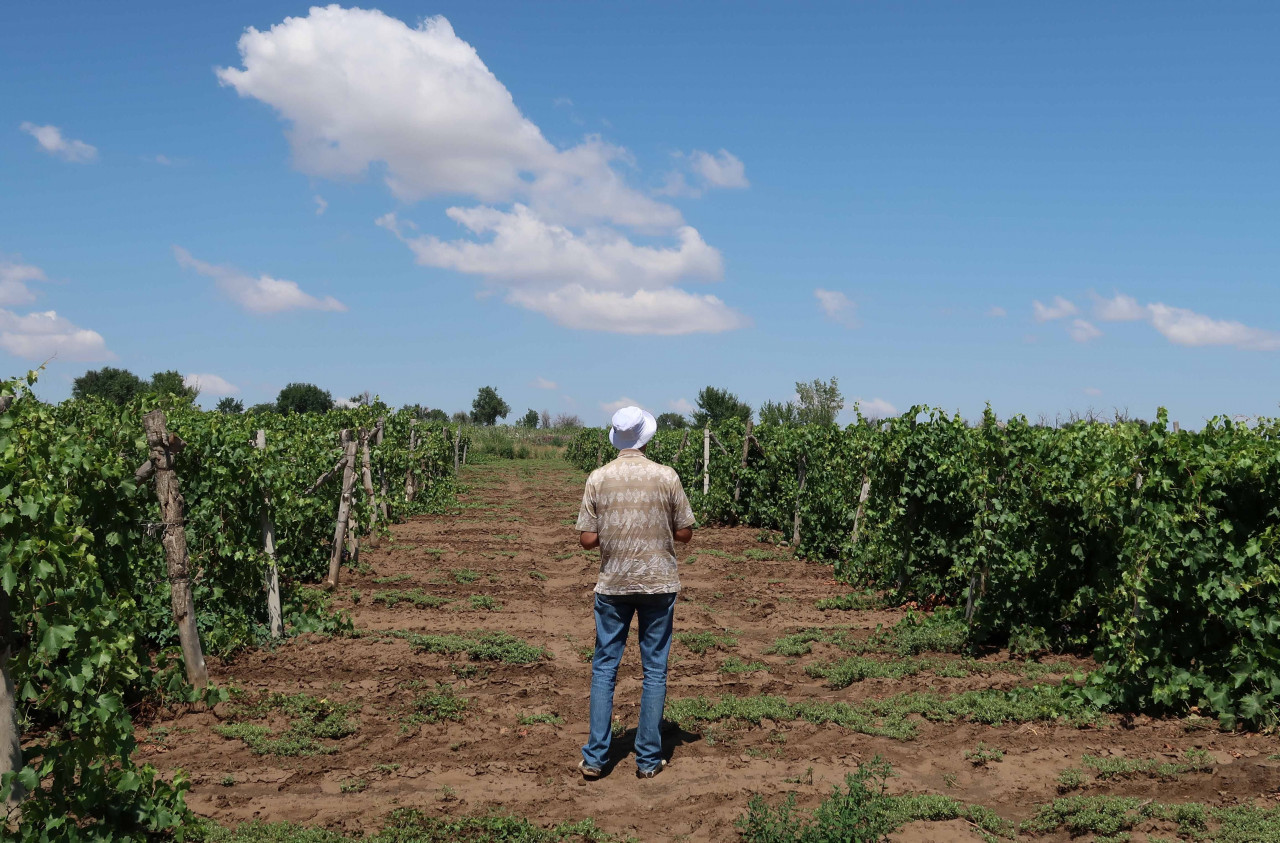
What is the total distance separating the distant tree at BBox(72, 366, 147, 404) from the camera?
75.4 meters

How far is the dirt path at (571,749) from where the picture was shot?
5184 millimetres

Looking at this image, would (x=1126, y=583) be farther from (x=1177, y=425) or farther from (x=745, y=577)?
(x=745, y=577)

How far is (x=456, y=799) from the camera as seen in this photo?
523 centimetres

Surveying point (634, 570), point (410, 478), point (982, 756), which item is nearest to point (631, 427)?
point (634, 570)

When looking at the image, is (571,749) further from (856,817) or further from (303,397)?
(303,397)

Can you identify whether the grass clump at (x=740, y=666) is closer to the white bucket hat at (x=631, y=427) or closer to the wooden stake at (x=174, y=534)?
the white bucket hat at (x=631, y=427)

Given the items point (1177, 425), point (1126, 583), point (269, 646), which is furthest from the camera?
point (269, 646)

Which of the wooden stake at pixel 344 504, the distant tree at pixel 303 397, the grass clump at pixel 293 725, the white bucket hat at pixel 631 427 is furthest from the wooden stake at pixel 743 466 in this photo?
the distant tree at pixel 303 397

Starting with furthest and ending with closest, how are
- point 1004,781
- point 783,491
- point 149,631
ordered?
point 783,491 → point 149,631 → point 1004,781

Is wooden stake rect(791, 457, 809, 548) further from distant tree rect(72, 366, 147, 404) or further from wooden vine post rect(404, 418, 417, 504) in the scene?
distant tree rect(72, 366, 147, 404)

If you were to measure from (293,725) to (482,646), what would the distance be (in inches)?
91.1

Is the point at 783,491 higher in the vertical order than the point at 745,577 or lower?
higher

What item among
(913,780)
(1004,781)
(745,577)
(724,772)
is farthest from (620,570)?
(745,577)

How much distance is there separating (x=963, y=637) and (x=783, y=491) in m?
8.09
